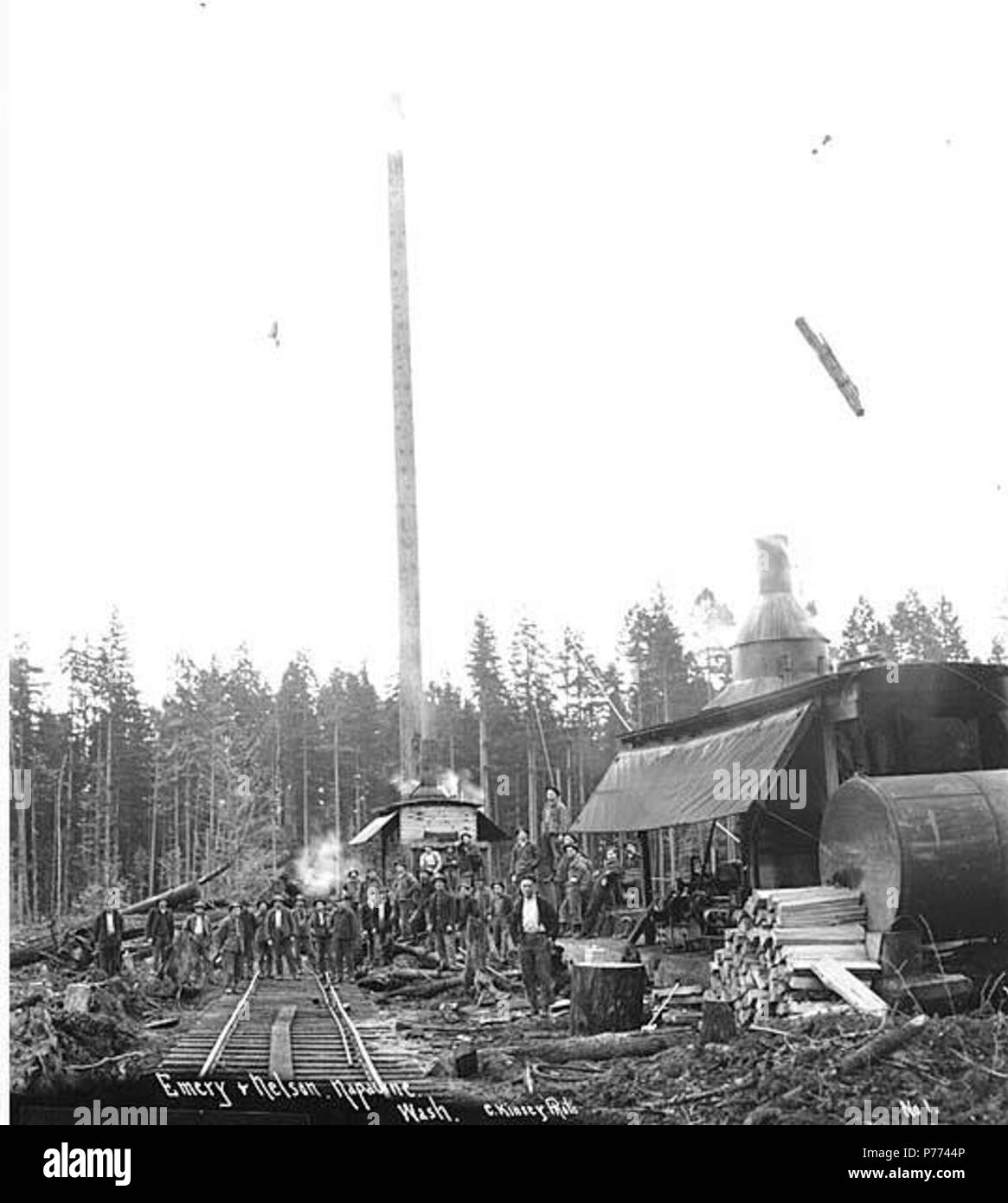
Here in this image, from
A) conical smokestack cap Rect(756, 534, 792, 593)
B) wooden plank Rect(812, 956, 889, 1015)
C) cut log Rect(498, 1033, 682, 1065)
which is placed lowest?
cut log Rect(498, 1033, 682, 1065)

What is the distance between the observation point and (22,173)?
8.40 m

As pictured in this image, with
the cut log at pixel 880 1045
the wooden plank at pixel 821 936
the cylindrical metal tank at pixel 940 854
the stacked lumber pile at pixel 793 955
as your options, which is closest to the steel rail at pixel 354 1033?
the stacked lumber pile at pixel 793 955

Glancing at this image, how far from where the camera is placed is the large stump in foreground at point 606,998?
784 centimetres

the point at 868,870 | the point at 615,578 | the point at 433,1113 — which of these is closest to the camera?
the point at 433,1113

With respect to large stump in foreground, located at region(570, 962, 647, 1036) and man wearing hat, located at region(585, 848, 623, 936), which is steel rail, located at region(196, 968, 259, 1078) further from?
man wearing hat, located at region(585, 848, 623, 936)

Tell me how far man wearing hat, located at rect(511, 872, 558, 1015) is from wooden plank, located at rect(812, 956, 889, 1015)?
155 cm

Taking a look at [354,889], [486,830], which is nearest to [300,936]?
[354,889]

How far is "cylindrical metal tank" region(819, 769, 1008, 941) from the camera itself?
759 centimetres

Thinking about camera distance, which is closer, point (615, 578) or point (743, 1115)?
point (743, 1115)

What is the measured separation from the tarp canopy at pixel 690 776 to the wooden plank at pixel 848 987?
112cm

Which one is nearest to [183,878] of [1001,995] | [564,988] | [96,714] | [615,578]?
[96,714]

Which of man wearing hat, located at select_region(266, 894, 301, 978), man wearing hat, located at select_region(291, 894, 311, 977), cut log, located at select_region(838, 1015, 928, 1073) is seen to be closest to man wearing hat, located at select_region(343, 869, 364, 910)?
man wearing hat, located at select_region(291, 894, 311, 977)
